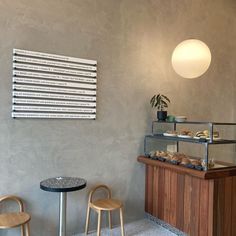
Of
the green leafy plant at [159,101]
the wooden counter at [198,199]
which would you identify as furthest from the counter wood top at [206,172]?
the green leafy plant at [159,101]

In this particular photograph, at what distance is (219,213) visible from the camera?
2400 millimetres

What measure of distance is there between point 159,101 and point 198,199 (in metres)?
1.29

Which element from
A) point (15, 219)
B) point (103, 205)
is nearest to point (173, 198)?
point (103, 205)

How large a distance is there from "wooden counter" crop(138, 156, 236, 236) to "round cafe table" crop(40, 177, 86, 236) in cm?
101

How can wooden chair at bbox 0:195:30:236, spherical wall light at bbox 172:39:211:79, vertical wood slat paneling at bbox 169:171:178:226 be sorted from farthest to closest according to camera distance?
1. vertical wood slat paneling at bbox 169:171:178:226
2. spherical wall light at bbox 172:39:211:79
3. wooden chair at bbox 0:195:30:236

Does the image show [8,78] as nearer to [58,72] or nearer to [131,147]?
[58,72]

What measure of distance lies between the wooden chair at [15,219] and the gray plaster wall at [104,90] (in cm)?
9

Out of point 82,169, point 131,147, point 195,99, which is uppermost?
point 195,99

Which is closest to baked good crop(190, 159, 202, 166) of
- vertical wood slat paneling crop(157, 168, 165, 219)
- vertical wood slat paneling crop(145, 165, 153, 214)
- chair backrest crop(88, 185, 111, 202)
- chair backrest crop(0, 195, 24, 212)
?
vertical wood slat paneling crop(157, 168, 165, 219)

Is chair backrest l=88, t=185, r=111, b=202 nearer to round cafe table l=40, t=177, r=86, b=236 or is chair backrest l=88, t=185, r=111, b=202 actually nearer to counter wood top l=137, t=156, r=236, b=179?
round cafe table l=40, t=177, r=86, b=236

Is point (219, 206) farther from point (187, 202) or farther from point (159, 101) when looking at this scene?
point (159, 101)

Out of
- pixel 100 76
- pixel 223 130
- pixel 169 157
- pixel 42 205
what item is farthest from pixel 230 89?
pixel 42 205

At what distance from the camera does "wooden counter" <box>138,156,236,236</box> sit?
237 centimetres

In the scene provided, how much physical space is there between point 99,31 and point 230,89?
8.13ft
